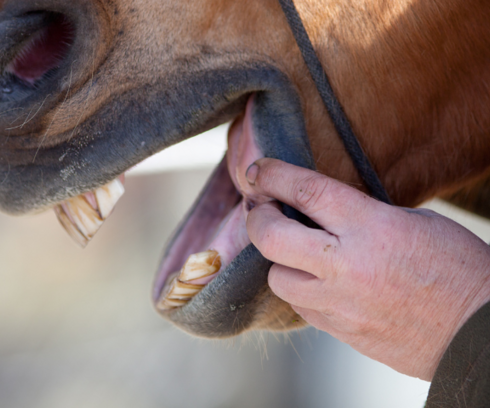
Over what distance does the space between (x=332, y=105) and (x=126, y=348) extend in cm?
199

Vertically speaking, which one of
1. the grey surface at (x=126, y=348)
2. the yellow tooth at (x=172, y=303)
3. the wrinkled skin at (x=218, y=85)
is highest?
the wrinkled skin at (x=218, y=85)

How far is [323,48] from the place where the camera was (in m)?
0.71

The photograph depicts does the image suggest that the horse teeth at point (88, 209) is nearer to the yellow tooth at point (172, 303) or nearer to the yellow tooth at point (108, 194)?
the yellow tooth at point (108, 194)

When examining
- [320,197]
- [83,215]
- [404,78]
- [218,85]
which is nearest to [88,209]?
[83,215]

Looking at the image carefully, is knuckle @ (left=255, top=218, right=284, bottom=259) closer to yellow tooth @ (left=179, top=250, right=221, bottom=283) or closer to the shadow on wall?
yellow tooth @ (left=179, top=250, right=221, bottom=283)

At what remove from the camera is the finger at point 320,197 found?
1.91 ft

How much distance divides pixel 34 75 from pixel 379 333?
23.3 inches

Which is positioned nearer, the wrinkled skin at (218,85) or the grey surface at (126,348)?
the wrinkled skin at (218,85)

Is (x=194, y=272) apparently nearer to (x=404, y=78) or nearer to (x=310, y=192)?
(x=310, y=192)

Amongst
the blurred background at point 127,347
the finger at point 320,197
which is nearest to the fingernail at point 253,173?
the finger at point 320,197

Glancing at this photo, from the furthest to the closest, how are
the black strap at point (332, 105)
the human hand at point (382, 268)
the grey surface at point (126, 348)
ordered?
the grey surface at point (126, 348) < the black strap at point (332, 105) < the human hand at point (382, 268)

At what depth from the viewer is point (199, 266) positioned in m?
0.74

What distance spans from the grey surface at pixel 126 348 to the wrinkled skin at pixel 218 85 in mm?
1532

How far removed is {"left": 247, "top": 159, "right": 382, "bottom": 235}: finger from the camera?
22.9 inches
